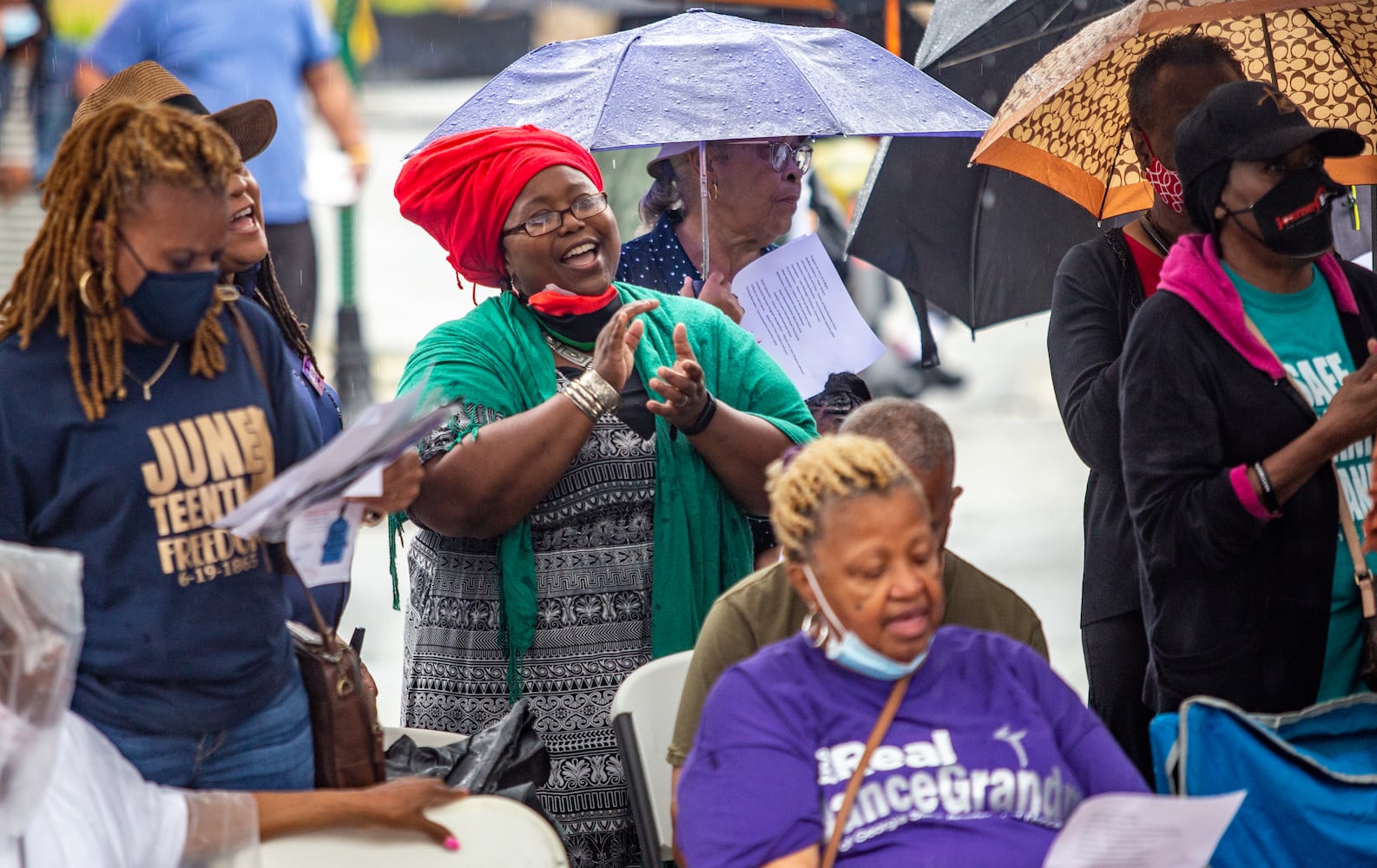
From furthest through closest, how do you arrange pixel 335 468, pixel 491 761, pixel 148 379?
pixel 491 761
pixel 148 379
pixel 335 468

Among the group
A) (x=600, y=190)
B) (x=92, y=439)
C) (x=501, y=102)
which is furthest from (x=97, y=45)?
(x=92, y=439)

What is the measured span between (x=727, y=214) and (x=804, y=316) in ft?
1.00

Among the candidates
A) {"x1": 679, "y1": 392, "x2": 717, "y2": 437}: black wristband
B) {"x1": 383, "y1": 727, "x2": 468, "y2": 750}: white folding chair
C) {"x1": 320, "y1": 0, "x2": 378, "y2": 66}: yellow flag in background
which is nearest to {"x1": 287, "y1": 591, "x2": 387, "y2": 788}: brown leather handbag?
{"x1": 383, "y1": 727, "x2": 468, "y2": 750}: white folding chair

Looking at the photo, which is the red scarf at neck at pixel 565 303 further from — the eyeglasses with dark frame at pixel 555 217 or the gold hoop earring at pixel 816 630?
the gold hoop earring at pixel 816 630

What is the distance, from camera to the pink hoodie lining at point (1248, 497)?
266cm

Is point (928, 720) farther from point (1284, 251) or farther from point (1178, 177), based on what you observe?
point (1178, 177)

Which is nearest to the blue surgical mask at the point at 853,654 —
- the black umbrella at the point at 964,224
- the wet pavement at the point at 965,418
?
the black umbrella at the point at 964,224

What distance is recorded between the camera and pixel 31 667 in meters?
2.14

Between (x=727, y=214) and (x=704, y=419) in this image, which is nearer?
(x=704, y=419)

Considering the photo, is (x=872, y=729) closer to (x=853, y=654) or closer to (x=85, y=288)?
(x=853, y=654)

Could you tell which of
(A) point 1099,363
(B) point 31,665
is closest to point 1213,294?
(A) point 1099,363

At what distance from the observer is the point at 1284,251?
9.20ft

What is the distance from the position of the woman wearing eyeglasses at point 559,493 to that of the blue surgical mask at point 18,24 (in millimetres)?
5383

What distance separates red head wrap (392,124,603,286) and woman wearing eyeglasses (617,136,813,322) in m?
0.62
